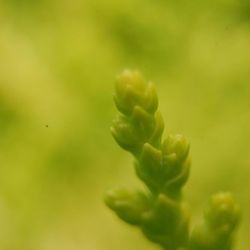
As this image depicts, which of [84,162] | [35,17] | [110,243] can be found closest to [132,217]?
[110,243]

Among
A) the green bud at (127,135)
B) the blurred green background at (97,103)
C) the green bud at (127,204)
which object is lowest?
the green bud at (127,204)

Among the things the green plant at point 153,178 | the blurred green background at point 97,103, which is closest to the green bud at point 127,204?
the green plant at point 153,178

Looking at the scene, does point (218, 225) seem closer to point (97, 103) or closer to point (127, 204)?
point (127, 204)

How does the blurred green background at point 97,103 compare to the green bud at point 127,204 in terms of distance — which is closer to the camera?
→ the green bud at point 127,204

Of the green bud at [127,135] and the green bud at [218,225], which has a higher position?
the green bud at [127,135]

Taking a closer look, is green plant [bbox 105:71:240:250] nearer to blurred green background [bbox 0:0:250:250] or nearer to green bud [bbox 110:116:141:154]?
green bud [bbox 110:116:141:154]

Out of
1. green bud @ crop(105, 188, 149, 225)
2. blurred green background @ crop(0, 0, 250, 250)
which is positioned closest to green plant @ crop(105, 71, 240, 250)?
green bud @ crop(105, 188, 149, 225)

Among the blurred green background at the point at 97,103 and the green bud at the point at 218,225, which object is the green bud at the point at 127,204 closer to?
the green bud at the point at 218,225
